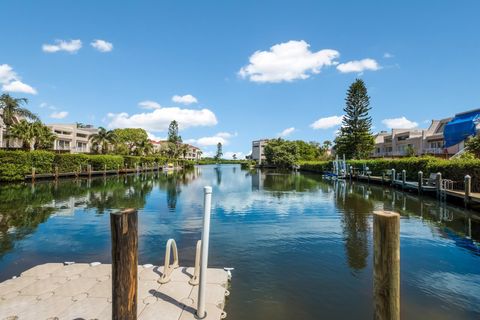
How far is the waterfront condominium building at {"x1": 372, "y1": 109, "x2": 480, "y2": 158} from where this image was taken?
32375mm

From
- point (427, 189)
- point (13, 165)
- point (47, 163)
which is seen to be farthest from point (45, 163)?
point (427, 189)

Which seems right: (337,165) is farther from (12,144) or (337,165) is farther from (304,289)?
(12,144)

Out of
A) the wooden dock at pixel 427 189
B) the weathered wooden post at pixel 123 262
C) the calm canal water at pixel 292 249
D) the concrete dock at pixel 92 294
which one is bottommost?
the calm canal water at pixel 292 249

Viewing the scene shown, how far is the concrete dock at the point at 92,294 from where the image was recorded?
4.73 metres

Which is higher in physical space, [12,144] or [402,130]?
A: [402,130]

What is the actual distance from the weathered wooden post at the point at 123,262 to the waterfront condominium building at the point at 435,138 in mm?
34547

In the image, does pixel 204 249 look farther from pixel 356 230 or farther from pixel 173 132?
pixel 173 132

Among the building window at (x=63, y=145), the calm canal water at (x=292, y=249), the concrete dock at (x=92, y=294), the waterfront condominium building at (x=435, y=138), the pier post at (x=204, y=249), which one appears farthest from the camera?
the building window at (x=63, y=145)

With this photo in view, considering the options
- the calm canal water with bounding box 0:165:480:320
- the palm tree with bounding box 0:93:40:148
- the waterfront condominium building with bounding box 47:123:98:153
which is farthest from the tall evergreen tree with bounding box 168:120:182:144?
the calm canal water with bounding box 0:165:480:320

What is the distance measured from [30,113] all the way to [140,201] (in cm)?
3539

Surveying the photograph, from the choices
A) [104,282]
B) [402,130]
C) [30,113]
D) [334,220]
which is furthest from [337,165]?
[30,113]

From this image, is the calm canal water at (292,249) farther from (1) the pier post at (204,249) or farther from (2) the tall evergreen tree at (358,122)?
(2) the tall evergreen tree at (358,122)

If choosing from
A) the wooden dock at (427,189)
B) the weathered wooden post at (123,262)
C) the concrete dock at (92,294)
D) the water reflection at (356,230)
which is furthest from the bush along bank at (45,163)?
the wooden dock at (427,189)

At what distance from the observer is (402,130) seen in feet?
234
